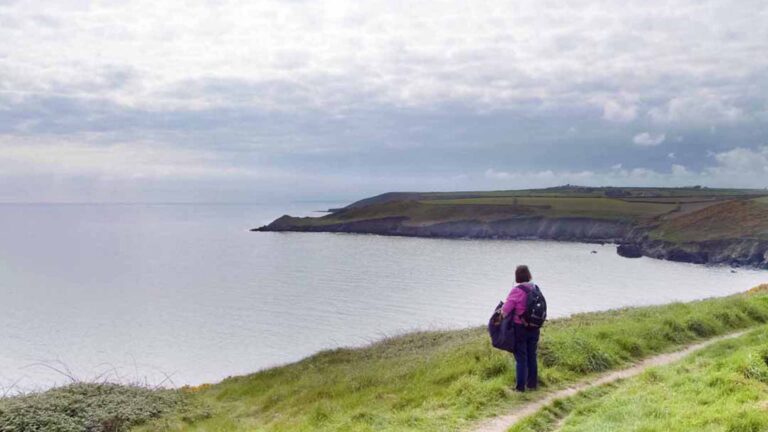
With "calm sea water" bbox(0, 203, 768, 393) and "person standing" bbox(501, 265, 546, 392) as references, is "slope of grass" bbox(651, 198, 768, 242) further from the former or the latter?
"person standing" bbox(501, 265, 546, 392)

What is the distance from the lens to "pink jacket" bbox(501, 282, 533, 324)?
11867 mm

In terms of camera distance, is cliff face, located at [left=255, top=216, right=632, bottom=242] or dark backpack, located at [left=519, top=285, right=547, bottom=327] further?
cliff face, located at [left=255, top=216, right=632, bottom=242]

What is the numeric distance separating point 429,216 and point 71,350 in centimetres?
14952

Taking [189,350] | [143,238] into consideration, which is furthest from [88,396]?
[143,238]

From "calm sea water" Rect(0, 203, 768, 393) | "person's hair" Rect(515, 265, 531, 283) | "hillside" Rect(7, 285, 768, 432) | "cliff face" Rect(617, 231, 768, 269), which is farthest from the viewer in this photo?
"cliff face" Rect(617, 231, 768, 269)

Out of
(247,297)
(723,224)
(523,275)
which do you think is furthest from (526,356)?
(723,224)

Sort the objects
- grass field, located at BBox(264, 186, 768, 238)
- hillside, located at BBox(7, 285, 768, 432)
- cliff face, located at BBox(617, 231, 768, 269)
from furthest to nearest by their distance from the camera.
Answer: grass field, located at BBox(264, 186, 768, 238) < cliff face, located at BBox(617, 231, 768, 269) < hillside, located at BBox(7, 285, 768, 432)

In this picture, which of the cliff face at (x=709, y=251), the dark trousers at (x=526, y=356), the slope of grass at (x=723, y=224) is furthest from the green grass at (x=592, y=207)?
the dark trousers at (x=526, y=356)

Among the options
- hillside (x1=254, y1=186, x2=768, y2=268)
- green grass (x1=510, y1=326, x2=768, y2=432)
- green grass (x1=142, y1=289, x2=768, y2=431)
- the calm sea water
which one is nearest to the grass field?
hillside (x1=254, y1=186, x2=768, y2=268)

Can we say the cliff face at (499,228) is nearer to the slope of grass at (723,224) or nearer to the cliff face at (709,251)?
the slope of grass at (723,224)

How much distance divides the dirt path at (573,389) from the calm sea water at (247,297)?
22078mm

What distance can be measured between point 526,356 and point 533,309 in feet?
3.87

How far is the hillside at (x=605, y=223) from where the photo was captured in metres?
109

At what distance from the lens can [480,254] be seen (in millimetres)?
113750
